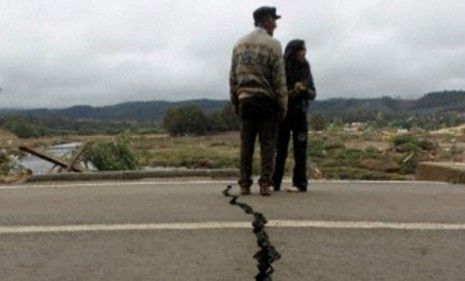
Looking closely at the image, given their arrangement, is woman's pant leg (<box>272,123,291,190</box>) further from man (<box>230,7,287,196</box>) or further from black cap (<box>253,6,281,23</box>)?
black cap (<box>253,6,281,23</box>)

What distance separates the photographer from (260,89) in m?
7.70

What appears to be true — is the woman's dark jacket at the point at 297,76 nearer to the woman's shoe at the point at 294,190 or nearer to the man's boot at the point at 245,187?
the woman's shoe at the point at 294,190

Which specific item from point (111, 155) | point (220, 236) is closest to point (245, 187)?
point (220, 236)

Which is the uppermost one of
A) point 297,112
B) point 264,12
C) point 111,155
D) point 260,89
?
point 264,12

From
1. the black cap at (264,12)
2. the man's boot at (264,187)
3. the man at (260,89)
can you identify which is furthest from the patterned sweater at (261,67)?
the man's boot at (264,187)

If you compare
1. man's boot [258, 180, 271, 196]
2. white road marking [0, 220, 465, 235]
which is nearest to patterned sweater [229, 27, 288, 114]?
man's boot [258, 180, 271, 196]

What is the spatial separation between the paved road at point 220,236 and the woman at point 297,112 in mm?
563

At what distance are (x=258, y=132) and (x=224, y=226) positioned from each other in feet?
8.29

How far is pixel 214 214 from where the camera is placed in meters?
6.21

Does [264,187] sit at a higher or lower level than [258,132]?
lower

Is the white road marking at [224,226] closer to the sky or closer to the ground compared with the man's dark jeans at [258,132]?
closer to the ground

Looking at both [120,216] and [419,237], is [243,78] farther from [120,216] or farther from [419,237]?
[419,237]

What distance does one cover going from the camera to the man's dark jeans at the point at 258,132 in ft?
25.5

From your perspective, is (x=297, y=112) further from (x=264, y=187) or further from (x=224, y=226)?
(x=224, y=226)
